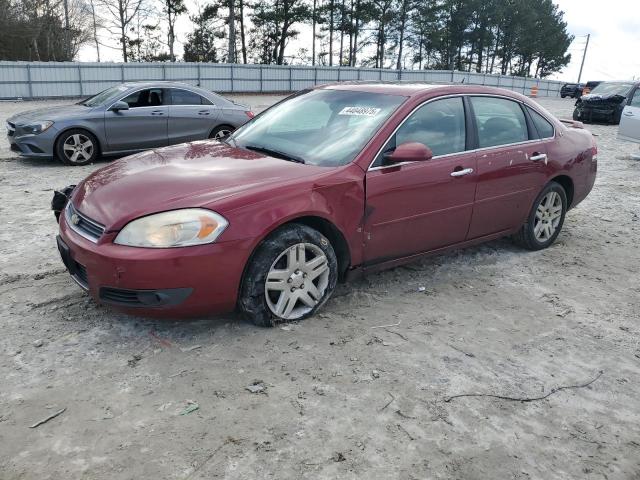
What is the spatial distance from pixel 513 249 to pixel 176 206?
11.9ft

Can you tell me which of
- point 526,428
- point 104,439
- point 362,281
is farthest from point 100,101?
point 526,428

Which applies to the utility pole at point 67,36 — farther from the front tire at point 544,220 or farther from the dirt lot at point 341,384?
Result: the front tire at point 544,220

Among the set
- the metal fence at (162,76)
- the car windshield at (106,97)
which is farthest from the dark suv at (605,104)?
the car windshield at (106,97)

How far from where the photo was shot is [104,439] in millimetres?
2553

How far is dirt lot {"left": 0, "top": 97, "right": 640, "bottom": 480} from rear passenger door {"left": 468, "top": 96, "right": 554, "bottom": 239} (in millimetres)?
575

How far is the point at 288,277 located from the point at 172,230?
0.82m

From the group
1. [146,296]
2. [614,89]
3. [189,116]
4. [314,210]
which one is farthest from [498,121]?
[614,89]

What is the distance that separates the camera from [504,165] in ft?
15.5

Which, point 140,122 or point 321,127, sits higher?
point 321,127

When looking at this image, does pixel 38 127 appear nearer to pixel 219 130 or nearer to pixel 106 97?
pixel 106 97

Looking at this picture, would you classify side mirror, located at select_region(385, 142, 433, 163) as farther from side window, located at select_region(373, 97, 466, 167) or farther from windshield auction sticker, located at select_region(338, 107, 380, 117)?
windshield auction sticker, located at select_region(338, 107, 380, 117)

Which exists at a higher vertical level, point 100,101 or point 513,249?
point 100,101

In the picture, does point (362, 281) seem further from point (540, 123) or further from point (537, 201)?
point (540, 123)

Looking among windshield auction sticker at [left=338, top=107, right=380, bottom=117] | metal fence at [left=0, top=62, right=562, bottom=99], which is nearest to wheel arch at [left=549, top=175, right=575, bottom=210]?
windshield auction sticker at [left=338, top=107, right=380, bottom=117]
